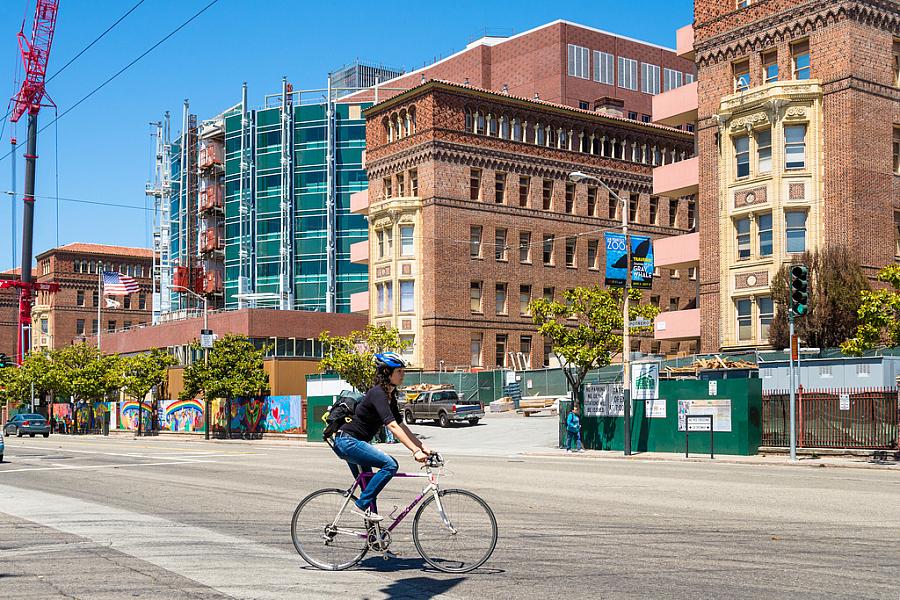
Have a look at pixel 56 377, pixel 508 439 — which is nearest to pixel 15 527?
pixel 508 439

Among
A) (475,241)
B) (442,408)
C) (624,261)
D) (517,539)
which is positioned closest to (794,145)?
(624,261)

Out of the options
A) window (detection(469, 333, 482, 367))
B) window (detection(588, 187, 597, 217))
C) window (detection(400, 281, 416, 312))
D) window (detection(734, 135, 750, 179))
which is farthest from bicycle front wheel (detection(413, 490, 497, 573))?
window (detection(588, 187, 597, 217))

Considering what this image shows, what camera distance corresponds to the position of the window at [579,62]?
87938mm

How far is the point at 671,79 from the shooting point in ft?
318

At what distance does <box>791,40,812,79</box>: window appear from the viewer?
148ft

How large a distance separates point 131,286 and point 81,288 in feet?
181

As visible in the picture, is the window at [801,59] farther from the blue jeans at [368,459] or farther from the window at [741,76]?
the blue jeans at [368,459]

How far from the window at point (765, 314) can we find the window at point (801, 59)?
9743 millimetres

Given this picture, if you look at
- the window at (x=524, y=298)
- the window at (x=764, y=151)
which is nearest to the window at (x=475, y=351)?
the window at (x=524, y=298)

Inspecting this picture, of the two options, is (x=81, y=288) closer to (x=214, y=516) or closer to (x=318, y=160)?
(x=318, y=160)

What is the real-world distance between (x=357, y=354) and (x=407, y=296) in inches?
728

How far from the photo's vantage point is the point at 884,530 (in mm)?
12711

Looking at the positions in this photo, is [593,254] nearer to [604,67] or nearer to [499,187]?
[499,187]

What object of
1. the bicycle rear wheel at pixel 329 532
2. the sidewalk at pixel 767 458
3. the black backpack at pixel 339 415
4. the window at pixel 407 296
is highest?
the window at pixel 407 296
